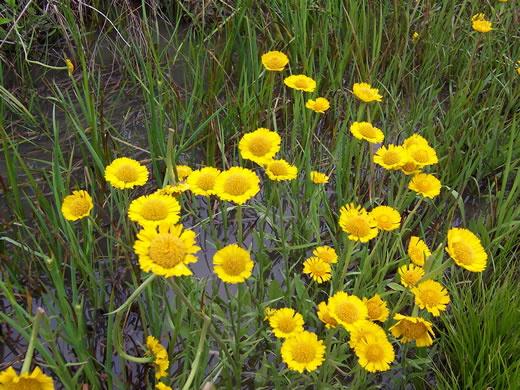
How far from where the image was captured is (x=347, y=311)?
970 mm

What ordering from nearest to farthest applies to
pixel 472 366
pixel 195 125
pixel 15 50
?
1. pixel 472 366
2. pixel 195 125
3. pixel 15 50

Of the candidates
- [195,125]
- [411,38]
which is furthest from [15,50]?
Result: [411,38]

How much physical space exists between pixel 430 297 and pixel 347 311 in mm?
203

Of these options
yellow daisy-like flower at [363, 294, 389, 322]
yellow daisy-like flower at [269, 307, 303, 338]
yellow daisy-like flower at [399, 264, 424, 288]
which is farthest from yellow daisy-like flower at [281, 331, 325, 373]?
yellow daisy-like flower at [399, 264, 424, 288]

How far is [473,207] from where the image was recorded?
69.3 inches

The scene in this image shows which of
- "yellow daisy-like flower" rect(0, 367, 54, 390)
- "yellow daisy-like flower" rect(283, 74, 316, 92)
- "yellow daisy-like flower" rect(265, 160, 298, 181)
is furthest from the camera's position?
"yellow daisy-like flower" rect(283, 74, 316, 92)

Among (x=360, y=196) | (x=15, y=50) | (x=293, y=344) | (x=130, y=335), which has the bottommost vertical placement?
(x=130, y=335)

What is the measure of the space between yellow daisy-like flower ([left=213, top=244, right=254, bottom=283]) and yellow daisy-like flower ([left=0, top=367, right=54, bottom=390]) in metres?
0.35

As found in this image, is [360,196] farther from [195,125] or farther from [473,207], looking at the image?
[195,125]

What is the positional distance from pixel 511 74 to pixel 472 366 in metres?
1.36

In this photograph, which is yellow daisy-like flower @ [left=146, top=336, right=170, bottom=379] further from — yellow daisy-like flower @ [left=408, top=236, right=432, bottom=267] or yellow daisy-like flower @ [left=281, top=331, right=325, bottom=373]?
yellow daisy-like flower @ [left=408, top=236, right=432, bottom=267]

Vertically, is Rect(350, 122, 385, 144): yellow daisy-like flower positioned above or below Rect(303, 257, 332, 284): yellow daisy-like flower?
above

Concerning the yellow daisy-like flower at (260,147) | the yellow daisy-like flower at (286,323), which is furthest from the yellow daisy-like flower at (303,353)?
the yellow daisy-like flower at (260,147)

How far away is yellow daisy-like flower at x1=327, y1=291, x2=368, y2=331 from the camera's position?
0.95 metres
